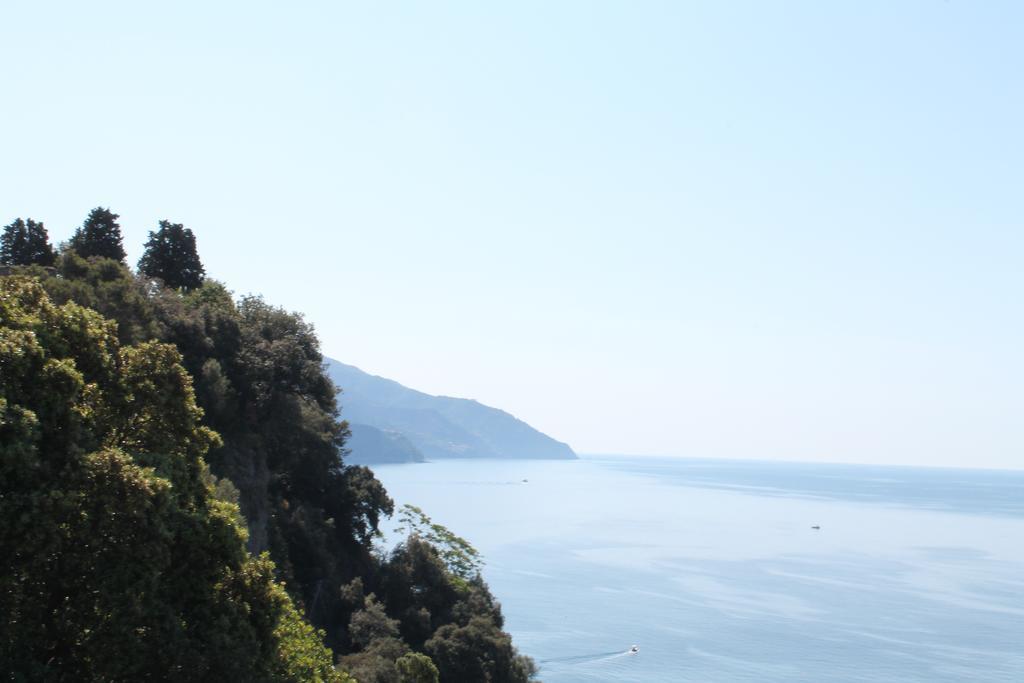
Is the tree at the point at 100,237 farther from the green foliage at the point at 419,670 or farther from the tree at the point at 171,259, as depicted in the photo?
the green foliage at the point at 419,670

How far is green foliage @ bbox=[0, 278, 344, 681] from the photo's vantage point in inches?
521

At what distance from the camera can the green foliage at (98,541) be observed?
13227 millimetres

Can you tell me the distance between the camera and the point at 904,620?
8744cm

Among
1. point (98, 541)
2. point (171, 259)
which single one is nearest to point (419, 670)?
point (98, 541)

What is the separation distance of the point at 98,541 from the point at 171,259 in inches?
1662

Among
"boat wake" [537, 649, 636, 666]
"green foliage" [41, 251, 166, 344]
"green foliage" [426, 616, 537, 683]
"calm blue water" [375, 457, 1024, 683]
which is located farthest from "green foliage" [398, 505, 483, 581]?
"green foliage" [41, 251, 166, 344]

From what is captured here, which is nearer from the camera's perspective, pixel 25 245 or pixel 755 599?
pixel 25 245

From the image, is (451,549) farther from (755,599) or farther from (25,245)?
(755,599)

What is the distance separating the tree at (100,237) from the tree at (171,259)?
263cm

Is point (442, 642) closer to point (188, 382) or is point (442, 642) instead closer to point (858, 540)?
point (188, 382)

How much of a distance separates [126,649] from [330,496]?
36.6m

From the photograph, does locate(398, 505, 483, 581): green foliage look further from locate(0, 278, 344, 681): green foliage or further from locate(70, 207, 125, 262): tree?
locate(0, 278, 344, 681): green foliage

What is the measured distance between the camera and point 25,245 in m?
46.2

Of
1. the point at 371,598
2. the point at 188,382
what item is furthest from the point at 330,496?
the point at 188,382
